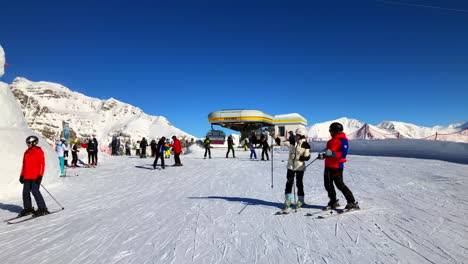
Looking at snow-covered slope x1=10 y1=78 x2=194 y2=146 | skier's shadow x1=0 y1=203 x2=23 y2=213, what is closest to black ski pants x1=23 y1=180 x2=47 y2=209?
skier's shadow x1=0 y1=203 x2=23 y2=213

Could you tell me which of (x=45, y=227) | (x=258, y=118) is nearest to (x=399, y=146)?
(x=45, y=227)

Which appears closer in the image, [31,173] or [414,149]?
[31,173]

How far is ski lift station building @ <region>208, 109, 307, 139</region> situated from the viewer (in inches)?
1617

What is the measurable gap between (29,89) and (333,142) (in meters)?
243

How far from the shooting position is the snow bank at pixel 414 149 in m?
12.3

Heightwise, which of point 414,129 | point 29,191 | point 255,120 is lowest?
point 29,191

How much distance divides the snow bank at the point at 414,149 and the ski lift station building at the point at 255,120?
21.9m

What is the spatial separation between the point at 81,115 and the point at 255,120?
169 m

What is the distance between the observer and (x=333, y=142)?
440cm

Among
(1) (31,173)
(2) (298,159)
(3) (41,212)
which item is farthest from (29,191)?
(2) (298,159)

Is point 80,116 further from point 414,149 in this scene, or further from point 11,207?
point 414,149

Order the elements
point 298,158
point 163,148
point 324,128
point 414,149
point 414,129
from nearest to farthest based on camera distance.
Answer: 1. point 298,158
2. point 163,148
3. point 414,149
4. point 414,129
5. point 324,128

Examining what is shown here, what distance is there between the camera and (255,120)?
40781 mm

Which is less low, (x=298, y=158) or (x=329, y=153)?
(x=329, y=153)
